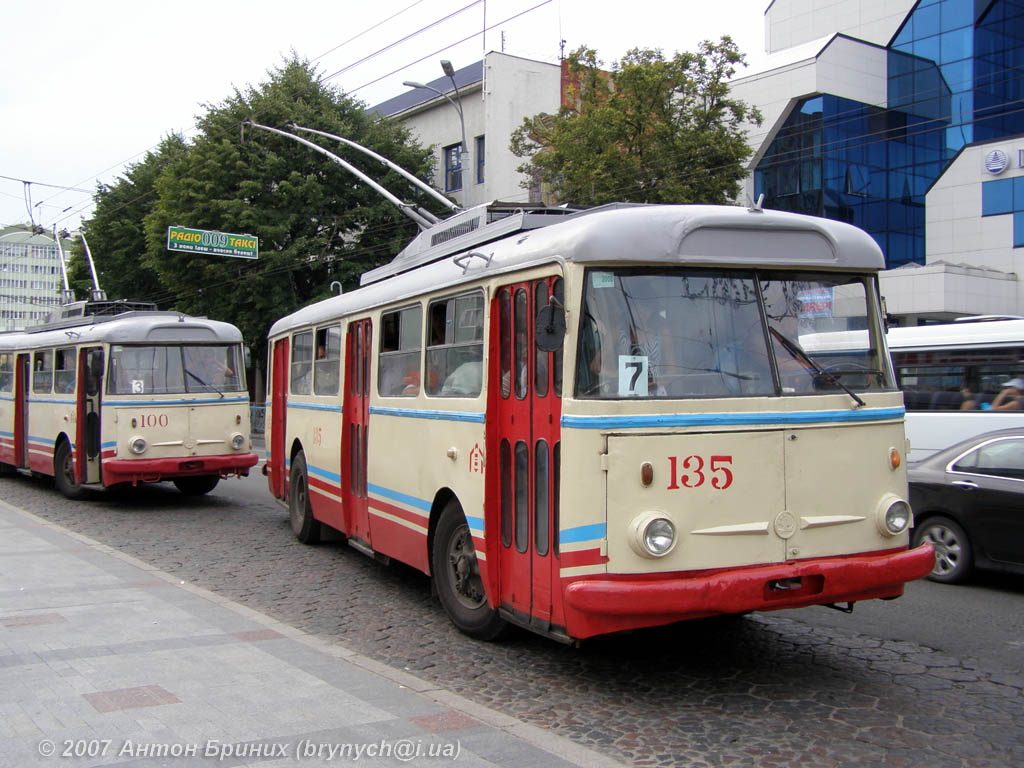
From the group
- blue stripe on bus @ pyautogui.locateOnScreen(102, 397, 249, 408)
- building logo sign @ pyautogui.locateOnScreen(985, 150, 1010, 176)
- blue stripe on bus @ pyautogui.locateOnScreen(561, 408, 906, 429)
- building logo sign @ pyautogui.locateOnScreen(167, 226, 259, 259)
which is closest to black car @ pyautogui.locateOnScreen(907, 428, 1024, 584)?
blue stripe on bus @ pyautogui.locateOnScreen(561, 408, 906, 429)

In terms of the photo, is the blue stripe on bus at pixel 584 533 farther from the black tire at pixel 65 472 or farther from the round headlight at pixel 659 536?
the black tire at pixel 65 472

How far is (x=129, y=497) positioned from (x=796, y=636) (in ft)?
41.5

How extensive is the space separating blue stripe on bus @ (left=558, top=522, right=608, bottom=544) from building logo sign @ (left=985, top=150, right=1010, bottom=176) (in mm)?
33465

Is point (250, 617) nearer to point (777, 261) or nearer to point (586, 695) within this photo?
point (586, 695)

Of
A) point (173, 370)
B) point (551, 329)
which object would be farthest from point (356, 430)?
point (173, 370)

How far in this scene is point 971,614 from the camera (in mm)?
8078

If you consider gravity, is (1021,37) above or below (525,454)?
above

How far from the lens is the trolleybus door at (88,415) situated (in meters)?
15.3

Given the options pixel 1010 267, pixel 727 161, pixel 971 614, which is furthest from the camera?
pixel 1010 267

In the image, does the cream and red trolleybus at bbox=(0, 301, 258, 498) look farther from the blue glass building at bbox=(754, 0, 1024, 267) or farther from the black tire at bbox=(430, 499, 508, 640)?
the blue glass building at bbox=(754, 0, 1024, 267)

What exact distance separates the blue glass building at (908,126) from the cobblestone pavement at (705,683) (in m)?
29.9

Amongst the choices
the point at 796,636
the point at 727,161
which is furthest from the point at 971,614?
the point at 727,161

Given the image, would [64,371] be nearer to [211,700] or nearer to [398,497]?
[398,497]

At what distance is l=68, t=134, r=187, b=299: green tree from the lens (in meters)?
43.9
